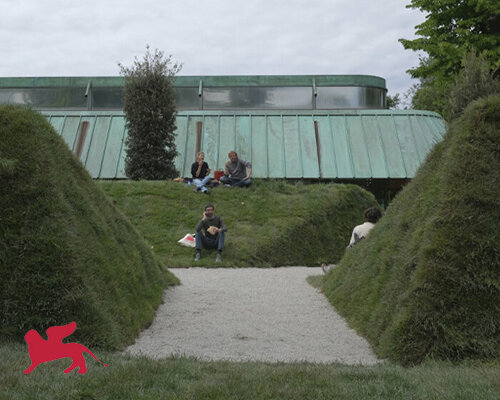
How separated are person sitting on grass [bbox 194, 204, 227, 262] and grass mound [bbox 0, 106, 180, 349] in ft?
21.2

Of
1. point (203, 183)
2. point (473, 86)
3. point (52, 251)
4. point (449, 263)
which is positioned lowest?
point (449, 263)

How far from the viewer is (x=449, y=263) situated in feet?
20.4

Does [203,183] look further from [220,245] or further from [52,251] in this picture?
[52,251]

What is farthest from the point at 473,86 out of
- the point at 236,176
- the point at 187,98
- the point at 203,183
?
the point at 187,98

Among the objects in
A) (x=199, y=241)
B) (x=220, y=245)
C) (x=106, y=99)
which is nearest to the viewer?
(x=220, y=245)

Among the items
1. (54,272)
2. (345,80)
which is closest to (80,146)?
(345,80)

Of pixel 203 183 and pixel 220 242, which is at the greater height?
pixel 203 183

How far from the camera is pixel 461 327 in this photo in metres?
5.94

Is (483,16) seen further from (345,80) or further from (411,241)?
(411,241)

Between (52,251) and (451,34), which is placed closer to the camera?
(52,251)

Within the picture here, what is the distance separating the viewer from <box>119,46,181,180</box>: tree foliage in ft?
65.9

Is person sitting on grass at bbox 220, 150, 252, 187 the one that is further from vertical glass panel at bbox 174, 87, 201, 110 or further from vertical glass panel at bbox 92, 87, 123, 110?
vertical glass panel at bbox 92, 87, 123, 110

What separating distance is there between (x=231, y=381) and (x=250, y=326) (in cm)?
341

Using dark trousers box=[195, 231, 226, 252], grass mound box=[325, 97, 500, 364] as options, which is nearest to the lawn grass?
grass mound box=[325, 97, 500, 364]
